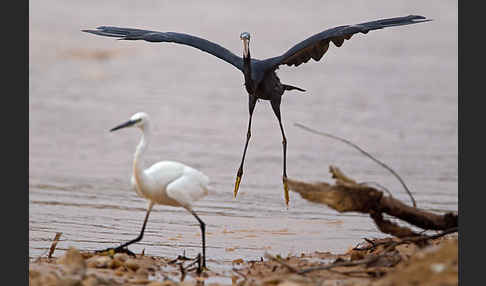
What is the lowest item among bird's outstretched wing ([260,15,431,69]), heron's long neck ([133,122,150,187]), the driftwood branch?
the driftwood branch

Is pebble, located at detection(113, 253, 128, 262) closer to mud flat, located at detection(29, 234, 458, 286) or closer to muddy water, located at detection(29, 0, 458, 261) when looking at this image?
mud flat, located at detection(29, 234, 458, 286)

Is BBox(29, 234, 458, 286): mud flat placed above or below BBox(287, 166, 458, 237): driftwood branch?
below

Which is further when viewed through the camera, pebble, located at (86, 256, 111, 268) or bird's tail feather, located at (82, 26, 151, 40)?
bird's tail feather, located at (82, 26, 151, 40)

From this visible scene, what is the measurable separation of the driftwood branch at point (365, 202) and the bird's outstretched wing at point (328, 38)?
90.3 inches

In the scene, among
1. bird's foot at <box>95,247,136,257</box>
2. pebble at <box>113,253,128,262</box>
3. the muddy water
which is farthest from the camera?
the muddy water

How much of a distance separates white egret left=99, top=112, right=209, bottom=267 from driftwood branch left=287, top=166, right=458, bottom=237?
31.8 inches

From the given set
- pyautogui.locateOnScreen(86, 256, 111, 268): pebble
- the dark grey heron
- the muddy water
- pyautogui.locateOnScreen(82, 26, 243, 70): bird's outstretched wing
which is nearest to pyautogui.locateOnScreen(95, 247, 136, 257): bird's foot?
pyautogui.locateOnScreen(86, 256, 111, 268): pebble

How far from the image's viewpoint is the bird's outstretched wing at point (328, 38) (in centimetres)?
831

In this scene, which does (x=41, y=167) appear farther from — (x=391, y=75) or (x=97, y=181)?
(x=391, y=75)

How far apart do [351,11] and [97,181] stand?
1803 cm

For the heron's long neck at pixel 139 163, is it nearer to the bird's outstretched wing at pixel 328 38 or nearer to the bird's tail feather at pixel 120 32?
the bird's outstretched wing at pixel 328 38

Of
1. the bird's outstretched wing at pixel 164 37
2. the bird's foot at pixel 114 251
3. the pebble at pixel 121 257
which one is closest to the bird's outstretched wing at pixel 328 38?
the bird's outstretched wing at pixel 164 37

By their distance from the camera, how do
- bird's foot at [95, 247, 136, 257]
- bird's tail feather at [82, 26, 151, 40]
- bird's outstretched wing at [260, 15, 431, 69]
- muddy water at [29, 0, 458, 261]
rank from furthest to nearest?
1. bird's tail feather at [82, 26, 151, 40]
2. muddy water at [29, 0, 458, 261]
3. bird's outstretched wing at [260, 15, 431, 69]
4. bird's foot at [95, 247, 136, 257]

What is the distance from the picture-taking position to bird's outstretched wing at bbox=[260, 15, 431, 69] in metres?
8.31
